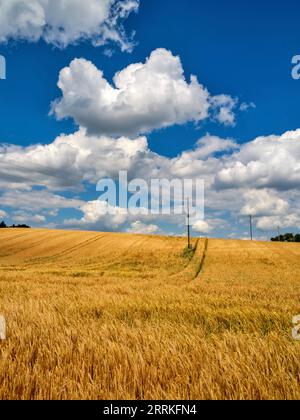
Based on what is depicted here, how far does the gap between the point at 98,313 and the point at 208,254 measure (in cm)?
4976

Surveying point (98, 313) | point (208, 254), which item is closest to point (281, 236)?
point (208, 254)

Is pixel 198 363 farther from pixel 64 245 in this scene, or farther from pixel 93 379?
pixel 64 245

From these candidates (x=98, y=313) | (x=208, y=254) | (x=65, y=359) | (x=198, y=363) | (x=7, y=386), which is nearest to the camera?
(x=7, y=386)

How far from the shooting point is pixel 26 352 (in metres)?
4.06

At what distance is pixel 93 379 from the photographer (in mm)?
3422

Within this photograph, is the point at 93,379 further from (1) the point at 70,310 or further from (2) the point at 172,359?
(1) the point at 70,310

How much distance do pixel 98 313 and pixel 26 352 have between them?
3417mm

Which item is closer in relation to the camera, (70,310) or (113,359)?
(113,359)

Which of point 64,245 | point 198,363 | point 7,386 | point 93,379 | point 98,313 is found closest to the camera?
point 7,386
